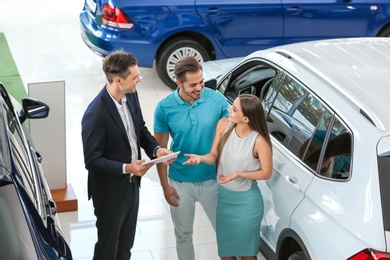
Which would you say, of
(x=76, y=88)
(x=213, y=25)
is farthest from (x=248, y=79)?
(x=76, y=88)

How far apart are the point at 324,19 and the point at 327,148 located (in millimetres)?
5352

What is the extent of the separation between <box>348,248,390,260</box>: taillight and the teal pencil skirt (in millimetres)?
1200

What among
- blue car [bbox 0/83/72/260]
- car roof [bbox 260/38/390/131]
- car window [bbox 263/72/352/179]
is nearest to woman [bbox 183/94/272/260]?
car window [bbox 263/72/352/179]

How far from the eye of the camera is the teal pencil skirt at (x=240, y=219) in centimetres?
587

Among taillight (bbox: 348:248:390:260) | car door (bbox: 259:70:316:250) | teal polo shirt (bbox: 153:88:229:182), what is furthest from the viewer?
teal polo shirt (bbox: 153:88:229:182)

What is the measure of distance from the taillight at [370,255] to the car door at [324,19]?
6.07 m

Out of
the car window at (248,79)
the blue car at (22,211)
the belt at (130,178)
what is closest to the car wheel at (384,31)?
the car window at (248,79)

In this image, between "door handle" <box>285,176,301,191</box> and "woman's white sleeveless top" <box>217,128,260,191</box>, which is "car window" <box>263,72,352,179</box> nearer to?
"door handle" <box>285,176,301,191</box>

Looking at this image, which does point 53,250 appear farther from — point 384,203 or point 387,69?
point 387,69

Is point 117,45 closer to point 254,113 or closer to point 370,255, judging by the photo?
point 254,113

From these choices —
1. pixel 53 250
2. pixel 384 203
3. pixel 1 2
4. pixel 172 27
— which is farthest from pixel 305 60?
pixel 1 2

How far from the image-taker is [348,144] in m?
5.21

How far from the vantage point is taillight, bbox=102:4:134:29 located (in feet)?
33.3

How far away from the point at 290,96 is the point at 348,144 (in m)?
1.00
